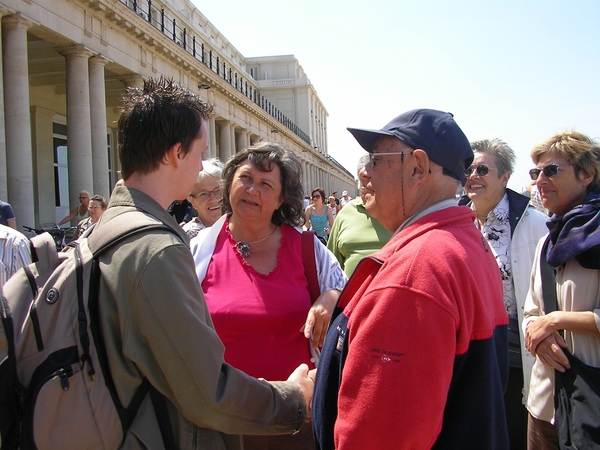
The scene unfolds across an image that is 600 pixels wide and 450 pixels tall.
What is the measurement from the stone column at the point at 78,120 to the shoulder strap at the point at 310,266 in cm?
1420

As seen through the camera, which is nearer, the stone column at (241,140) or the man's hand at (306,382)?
the man's hand at (306,382)

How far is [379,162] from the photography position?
1753 mm

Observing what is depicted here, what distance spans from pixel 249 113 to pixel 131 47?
18729 mm

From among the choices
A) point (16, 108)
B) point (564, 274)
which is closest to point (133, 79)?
point (16, 108)

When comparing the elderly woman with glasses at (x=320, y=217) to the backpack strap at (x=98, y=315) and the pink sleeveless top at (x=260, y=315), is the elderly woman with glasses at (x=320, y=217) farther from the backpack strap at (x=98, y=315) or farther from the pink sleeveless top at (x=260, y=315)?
the backpack strap at (x=98, y=315)

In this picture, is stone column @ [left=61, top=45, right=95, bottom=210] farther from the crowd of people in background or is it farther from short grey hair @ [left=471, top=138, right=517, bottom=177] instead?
short grey hair @ [left=471, top=138, right=517, bottom=177]

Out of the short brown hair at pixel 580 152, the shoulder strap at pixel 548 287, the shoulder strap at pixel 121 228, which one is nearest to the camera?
the shoulder strap at pixel 121 228

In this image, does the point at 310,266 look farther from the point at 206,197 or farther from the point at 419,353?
the point at 206,197

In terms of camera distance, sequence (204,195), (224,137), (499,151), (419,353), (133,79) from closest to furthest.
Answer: (419,353)
(499,151)
(204,195)
(133,79)
(224,137)

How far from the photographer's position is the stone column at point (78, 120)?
1522 centimetres

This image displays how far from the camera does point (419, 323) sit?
130 centimetres

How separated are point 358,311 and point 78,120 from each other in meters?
16.3

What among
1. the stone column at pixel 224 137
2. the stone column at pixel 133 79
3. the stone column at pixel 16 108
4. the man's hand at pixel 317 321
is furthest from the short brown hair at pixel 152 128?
the stone column at pixel 224 137

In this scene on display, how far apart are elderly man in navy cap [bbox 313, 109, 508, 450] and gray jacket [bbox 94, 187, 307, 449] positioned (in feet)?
1.24
